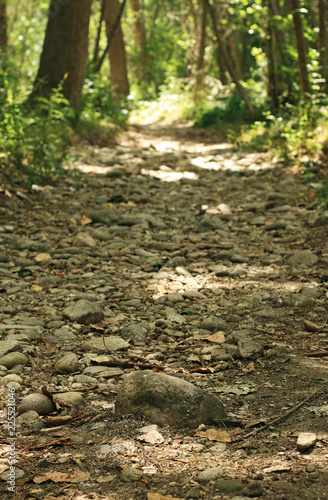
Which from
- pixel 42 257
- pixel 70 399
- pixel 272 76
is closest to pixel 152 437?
pixel 70 399

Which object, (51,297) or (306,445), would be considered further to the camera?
(51,297)

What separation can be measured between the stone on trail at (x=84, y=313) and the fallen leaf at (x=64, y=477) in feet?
4.17

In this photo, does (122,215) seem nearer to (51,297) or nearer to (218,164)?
(51,297)

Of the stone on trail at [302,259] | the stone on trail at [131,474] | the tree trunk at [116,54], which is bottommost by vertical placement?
the stone on trail at [131,474]

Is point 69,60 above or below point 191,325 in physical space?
above

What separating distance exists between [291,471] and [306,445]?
14 cm

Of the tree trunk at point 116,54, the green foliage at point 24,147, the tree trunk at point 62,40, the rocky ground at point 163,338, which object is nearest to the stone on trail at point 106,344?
the rocky ground at point 163,338

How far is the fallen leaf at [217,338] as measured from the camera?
2795 millimetres

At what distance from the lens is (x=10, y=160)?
5.30m

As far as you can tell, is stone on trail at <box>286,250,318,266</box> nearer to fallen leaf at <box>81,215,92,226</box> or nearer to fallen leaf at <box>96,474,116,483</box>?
fallen leaf at <box>81,215,92,226</box>

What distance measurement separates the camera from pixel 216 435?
197 cm

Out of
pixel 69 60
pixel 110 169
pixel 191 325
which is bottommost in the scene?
pixel 191 325

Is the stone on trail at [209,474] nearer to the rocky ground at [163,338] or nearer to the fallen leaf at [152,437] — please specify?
the rocky ground at [163,338]

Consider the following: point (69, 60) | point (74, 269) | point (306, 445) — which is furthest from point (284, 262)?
point (69, 60)
